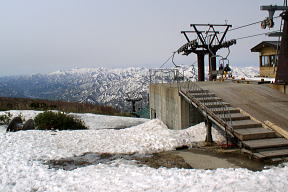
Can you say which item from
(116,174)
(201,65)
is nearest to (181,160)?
(116,174)

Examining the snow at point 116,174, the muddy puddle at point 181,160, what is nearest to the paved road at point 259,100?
the snow at point 116,174

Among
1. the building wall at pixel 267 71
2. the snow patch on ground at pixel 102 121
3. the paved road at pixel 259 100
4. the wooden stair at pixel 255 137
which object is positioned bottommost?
the snow patch on ground at pixel 102 121

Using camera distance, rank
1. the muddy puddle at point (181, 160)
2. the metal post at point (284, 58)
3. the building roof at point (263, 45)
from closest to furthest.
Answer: the muddy puddle at point (181, 160) < the metal post at point (284, 58) < the building roof at point (263, 45)

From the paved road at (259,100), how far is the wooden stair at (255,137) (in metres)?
0.59

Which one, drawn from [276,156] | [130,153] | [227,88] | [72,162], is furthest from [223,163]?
[227,88]

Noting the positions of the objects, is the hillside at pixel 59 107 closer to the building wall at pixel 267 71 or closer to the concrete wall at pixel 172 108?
the concrete wall at pixel 172 108

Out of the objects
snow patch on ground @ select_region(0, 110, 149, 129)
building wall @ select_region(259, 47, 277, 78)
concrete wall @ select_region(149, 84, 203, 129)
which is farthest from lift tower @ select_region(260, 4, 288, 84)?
building wall @ select_region(259, 47, 277, 78)

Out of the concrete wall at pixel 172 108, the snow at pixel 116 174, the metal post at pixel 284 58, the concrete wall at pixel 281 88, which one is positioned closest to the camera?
the snow at pixel 116 174

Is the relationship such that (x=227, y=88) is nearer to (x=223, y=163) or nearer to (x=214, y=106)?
(x=214, y=106)

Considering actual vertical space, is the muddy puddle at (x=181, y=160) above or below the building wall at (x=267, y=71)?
below

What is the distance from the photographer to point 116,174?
8.53 m

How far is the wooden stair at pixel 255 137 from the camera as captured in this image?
9422 millimetres

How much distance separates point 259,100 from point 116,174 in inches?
340

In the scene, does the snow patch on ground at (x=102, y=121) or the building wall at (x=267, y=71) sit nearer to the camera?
the snow patch on ground at (x=102, y=121)
